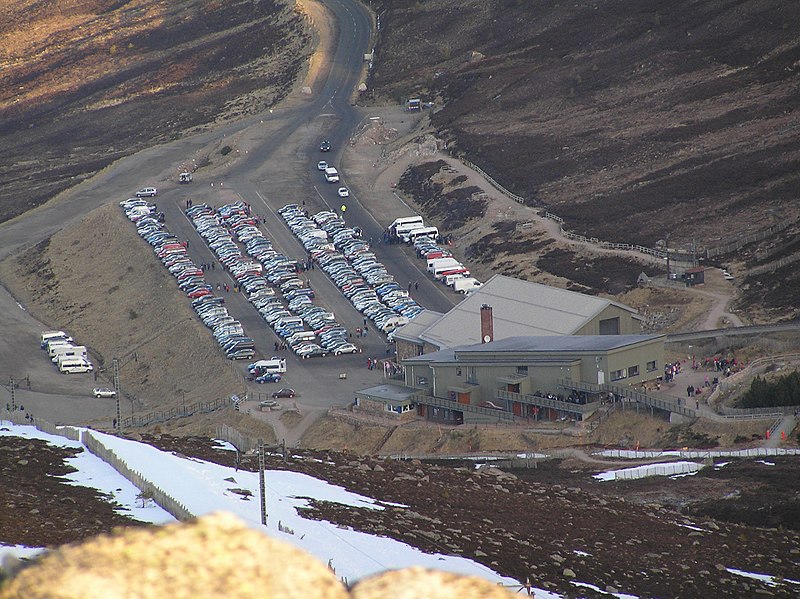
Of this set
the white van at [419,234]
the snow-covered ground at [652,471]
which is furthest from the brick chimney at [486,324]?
the white van at [419,234]

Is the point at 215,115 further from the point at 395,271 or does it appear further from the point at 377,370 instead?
the point at 377,370

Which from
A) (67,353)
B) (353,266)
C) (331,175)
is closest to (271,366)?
(67,353)

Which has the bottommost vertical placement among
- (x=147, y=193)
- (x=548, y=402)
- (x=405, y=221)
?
(x=548, y=402)

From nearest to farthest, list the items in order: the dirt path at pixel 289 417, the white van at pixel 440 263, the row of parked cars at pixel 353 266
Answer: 1. the dirt path at pixel 289 417
2. the row of parked cars at pixel 353 266
3. the white van at pixel 440 263

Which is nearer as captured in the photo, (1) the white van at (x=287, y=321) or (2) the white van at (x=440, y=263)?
(1) the white van at (x=287, y=321)

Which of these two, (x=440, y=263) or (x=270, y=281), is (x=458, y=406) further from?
(x=270, y=281)

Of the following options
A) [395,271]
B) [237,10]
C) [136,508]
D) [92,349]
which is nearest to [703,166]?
[395,271]

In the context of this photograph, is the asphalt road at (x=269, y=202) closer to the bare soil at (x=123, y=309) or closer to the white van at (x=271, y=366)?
the white van at (x=271, y=366)

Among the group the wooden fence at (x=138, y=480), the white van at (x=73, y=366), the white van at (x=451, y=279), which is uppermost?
the white van at (x=451, y=279)
